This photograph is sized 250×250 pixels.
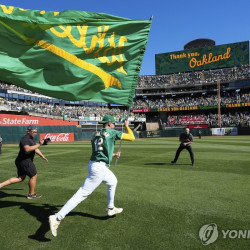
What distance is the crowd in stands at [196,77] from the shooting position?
215 feet

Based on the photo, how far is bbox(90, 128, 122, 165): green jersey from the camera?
4.72m

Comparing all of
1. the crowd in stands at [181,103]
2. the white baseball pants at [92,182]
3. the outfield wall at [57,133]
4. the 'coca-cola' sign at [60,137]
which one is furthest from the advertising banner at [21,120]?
the white baseball pants at [92,182]

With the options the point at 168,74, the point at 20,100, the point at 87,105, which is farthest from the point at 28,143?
the point at 168,74

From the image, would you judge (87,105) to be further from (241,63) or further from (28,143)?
(28,143)

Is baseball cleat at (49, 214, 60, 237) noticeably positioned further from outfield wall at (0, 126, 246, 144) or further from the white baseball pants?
outfield wall at (0, 126, 246, 144)

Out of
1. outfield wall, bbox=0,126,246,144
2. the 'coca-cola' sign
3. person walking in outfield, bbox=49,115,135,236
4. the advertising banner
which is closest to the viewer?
person walking in outfield, bbox=49,115,135,236

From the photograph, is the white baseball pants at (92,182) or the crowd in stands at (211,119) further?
the crowd in stands at (211,119)

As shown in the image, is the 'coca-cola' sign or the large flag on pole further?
the 'coca-cola' sign

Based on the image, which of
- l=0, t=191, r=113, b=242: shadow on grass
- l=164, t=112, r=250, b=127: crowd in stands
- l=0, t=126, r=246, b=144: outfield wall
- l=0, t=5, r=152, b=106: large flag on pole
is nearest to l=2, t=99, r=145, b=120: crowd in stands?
l=164, t=112, r=250, b=127: crowd in stands

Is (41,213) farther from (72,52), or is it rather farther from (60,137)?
(60,137)

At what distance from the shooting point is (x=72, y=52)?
5750 mm

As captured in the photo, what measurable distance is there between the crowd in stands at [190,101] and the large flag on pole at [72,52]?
6075 cm

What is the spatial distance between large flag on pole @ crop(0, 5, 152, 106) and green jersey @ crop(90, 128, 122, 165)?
1499 mm

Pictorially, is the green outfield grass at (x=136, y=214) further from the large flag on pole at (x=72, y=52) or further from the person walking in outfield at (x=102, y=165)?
the large flag on pole at (x=72, y=52)
